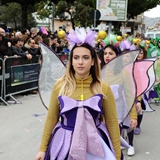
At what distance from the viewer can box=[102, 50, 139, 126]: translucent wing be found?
8.89ft

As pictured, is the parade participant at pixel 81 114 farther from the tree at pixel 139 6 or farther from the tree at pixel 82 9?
the tree at pixel 139 6

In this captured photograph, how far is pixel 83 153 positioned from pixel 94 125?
0.21 m

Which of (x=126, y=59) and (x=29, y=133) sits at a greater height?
(x=126, y=59)

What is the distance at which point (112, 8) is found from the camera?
74.5 feet

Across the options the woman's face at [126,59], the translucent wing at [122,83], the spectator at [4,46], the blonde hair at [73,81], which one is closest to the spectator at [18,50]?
the spectator at [4,46]

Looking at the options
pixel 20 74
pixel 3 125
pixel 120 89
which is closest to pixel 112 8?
pixel 20 74

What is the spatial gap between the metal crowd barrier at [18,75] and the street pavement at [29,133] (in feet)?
1.48

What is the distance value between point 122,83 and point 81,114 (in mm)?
823

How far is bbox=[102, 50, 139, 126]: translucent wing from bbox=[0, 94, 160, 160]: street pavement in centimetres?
153

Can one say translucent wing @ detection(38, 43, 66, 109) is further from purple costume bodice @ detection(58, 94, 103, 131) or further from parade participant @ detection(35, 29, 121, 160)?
purple costume bodice @ detection(58, 94, 103, 131)

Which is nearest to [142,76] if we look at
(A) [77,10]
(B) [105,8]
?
(B) [105,8]

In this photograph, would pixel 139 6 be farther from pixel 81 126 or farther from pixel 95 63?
pixel 81 126

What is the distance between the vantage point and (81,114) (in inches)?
82.6

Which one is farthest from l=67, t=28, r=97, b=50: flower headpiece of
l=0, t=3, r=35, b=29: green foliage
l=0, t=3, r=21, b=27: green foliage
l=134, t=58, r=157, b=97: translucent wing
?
l=0, t=3, r=21, b=27: green foliage
